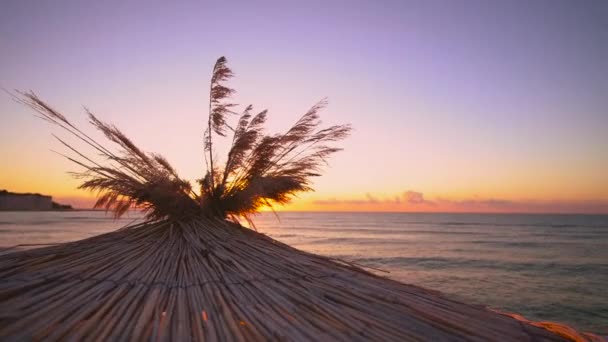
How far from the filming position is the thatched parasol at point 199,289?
1205mm

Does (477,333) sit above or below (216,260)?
below

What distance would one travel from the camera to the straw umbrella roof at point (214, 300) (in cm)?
119

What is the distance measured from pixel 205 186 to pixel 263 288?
1.33m

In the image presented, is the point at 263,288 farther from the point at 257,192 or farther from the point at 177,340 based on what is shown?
the point at 257,192

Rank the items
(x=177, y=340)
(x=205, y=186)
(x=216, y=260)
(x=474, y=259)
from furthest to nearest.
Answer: (x=474, y=259) < (x=205, y=186) < (x=216, y=260) < (x=177, y=340)

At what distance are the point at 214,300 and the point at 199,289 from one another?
13cm

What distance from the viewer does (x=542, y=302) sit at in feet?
39.9

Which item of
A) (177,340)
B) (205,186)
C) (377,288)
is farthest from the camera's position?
(205,186)

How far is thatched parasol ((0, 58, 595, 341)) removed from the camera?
1205mm

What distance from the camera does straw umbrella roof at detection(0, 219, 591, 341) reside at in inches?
46.8

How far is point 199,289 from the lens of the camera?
4.98 feet

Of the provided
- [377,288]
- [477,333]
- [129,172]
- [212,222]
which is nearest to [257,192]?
[212,222]

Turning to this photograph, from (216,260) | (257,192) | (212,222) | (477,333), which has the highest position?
(257,192)

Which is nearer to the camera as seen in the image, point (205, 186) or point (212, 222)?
point (212, 222)
